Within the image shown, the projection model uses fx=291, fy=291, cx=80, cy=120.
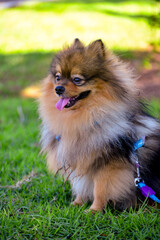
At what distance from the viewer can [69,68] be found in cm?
281

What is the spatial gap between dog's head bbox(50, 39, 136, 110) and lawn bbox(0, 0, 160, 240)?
45 centimetres

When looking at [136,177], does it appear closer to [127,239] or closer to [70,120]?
[127,239]

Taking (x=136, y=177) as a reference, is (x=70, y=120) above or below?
above

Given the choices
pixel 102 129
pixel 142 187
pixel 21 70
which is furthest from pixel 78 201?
pixel 21 70

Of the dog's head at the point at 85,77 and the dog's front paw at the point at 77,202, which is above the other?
the dog's head at the point at 85,77

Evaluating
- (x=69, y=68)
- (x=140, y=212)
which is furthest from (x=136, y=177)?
(x=69, y=68)

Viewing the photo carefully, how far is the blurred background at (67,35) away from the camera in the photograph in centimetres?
892

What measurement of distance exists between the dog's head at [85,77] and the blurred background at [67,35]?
433 centimetres

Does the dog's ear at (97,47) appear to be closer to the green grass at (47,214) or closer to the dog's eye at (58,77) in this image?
the dog's eye at (58,77)

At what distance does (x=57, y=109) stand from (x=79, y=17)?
12.1m

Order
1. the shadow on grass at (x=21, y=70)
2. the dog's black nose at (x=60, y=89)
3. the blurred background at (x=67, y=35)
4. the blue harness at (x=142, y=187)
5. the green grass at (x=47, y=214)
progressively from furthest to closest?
the blurred background at (x=67, y=35)
the shadow on grass at (x=21, y=70)
the dog's black nose at (x=60, y=89)
the blue harness at (x=142, y=187)
the green grass at (x=47, y=214)

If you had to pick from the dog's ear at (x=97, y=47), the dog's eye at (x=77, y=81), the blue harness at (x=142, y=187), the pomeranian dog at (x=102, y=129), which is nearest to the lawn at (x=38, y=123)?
the blue harness at (x=142, y=187)

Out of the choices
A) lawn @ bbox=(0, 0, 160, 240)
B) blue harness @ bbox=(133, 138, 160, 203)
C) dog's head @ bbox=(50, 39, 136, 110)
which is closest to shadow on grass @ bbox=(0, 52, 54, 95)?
lawn @ bbox=(0, 0, 160, 240)

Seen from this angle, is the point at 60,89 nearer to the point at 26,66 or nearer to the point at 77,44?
the point at 77,44
